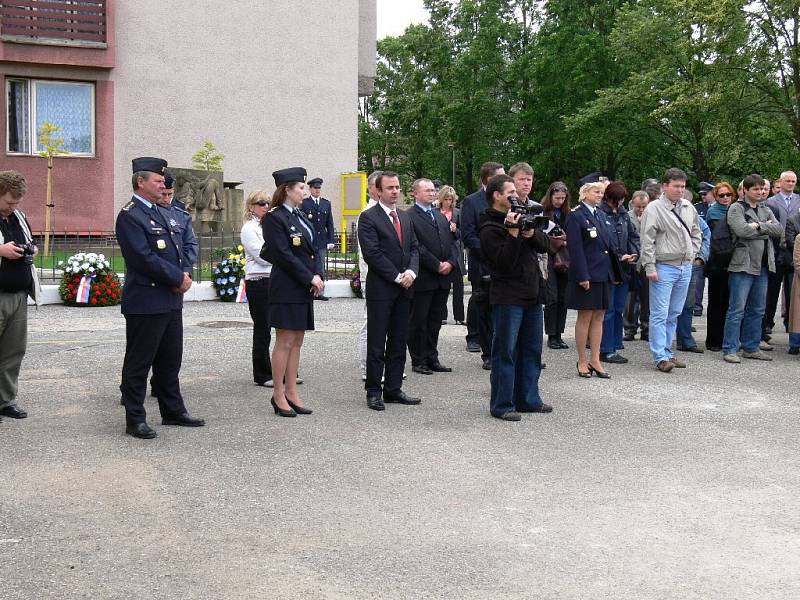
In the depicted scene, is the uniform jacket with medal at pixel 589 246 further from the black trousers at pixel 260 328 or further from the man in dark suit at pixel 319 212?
the man in dark suit at pixel 319 212

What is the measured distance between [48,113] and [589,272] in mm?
22369

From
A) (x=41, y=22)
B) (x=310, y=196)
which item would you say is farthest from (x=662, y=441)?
(x=41, y=22)

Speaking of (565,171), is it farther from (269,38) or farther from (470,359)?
(470,359)

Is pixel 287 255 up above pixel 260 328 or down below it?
above

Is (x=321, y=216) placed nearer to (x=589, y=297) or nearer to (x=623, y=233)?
(x=623, y=233)

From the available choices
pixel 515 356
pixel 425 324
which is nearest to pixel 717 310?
pixel 425 324

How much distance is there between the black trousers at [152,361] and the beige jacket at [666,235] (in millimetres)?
5355

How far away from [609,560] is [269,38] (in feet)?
94.6

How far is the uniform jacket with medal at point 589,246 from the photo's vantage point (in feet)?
33.4

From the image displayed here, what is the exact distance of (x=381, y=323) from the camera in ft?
28.1

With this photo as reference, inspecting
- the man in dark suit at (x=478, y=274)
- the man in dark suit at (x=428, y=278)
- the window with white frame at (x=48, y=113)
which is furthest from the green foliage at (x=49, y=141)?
the man in dark suit at (x=428, y=278)

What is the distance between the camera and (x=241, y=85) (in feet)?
103

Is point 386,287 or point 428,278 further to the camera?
point 428,278

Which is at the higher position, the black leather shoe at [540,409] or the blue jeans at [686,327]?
the blue jeans at [686,327]
